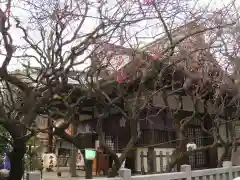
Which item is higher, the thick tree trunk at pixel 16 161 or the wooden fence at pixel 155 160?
the thick tree trunk at pixel 16 161

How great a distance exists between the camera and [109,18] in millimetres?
5848

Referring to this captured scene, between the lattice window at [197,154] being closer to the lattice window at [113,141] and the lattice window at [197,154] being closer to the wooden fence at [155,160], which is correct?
the wooden fence at [155,160]

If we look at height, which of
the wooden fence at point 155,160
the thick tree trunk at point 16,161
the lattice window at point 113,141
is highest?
the lattice window at point 113,141

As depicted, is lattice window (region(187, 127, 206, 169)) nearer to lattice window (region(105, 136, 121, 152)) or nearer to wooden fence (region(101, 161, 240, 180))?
lattice window (region(105, 136, 121, 152))

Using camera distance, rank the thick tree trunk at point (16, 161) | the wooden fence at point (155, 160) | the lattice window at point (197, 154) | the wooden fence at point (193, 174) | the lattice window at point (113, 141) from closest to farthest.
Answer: the thick tree trunk at point (16, 161)
the wooden fence at point (193, 174)
the wooden fence at point (155, 160)
the lattice window at point (113, 141)
the lattice window at point (197, 154)

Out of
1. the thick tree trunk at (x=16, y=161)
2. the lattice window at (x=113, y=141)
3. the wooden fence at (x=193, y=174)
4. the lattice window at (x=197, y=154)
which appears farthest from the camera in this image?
the lattice window at (x=197, y=154)

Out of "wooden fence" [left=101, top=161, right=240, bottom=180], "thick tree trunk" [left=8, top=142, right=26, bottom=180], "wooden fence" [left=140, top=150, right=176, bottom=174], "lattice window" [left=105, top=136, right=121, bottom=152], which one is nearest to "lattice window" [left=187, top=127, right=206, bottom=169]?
"wooden fence" [left=140, top=150, right=176, bottom=174]

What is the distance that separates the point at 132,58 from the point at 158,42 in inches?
30.4

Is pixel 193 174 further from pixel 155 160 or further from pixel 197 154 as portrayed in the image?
pixel 197 154

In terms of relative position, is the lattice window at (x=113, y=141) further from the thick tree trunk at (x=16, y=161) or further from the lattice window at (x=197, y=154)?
the thick tree trunk at (x=16, y=161)

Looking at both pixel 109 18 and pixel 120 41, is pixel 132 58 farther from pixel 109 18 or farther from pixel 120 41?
pixel 109 18

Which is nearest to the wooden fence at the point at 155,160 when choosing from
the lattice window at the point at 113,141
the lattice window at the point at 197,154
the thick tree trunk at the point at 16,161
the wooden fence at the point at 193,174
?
the lattice window at the point at 113,141

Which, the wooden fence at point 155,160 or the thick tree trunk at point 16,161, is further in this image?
the wooden fence at point 155,160

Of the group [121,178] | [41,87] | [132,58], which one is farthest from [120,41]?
[121,178]
